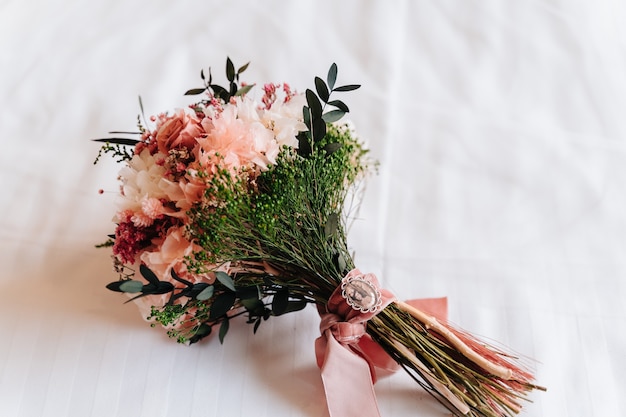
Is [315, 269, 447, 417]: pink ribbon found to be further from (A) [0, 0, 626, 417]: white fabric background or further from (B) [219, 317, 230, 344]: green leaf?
(B) [219, 317, 230, 344]: green leaf

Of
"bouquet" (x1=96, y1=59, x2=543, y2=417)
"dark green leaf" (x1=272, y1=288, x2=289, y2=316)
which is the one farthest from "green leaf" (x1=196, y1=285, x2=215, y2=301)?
"dark green leaf" (x1=272, y1=288, x2=289, y2=316)

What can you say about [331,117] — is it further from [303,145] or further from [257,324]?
[257,324]

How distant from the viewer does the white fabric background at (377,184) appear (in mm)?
945

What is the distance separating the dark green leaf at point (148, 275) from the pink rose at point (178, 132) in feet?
0.58

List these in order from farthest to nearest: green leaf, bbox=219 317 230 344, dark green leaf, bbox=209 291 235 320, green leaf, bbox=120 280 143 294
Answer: green leaf, bbox=219 317 230 344, dark green leaf, bbox=209 291 235 320, green leaf, bbox=120 280 143 294

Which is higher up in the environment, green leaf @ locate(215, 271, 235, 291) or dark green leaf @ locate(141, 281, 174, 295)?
green leaf @ locate(215, 271, 235, 291)

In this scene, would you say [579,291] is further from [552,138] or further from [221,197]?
[221,197]

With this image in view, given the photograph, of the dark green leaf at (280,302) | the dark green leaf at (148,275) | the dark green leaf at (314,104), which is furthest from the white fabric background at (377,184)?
the dark green leaf at (314,104)

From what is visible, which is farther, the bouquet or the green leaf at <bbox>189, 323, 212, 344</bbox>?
the green leaf at <bbox>189, 323, 212, 344</bbox>

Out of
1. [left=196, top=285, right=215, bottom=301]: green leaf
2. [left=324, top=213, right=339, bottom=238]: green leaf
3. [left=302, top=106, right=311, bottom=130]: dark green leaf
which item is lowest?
[left=196, top=285, right=215, bottom=301]: green leaf

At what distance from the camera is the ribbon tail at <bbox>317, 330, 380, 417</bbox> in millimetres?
878

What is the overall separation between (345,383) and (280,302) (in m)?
0.16

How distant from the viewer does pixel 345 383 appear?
89cm

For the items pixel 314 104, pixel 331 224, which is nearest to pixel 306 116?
pixel 314 104
